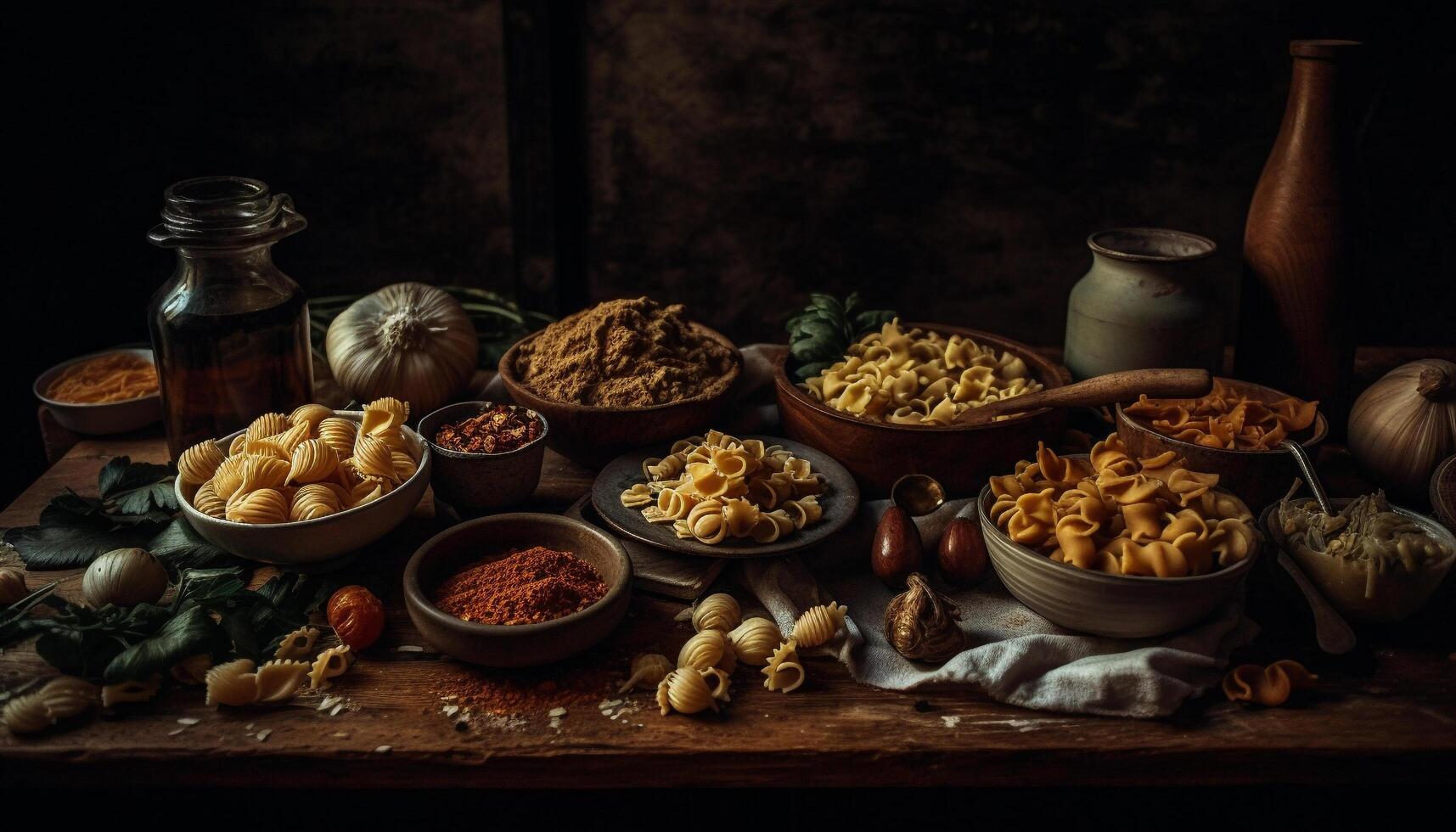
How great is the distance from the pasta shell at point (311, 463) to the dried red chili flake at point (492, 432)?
237mm

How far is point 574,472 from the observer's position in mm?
2154

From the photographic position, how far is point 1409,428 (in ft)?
6.40

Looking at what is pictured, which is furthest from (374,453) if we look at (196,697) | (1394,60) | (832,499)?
(1394,60)

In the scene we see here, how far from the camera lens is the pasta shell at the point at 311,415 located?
185 centimetres

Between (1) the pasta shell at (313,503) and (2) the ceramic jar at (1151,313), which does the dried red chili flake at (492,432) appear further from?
(2) the ceramic jar at (1151,313)

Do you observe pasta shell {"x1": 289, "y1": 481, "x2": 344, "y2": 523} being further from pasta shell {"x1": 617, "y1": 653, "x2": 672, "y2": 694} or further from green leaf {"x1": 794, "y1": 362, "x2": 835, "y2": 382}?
green leaf {"x1": 794, "y1": 362, "x2": 835, "y2": 382}

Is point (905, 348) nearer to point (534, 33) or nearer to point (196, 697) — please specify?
point (196, 697)

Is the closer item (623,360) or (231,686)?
(231,686)

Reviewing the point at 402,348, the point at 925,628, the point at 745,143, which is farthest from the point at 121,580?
the point at 745,143

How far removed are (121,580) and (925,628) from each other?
4.09ft

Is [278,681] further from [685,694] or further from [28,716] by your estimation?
[685,694]

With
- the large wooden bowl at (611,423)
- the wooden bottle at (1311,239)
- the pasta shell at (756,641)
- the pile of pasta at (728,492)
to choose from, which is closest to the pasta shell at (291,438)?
the large wooden bowl at (611,423)

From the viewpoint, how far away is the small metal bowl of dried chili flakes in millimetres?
1869

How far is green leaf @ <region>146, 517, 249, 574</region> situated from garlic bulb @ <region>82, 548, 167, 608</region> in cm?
7
